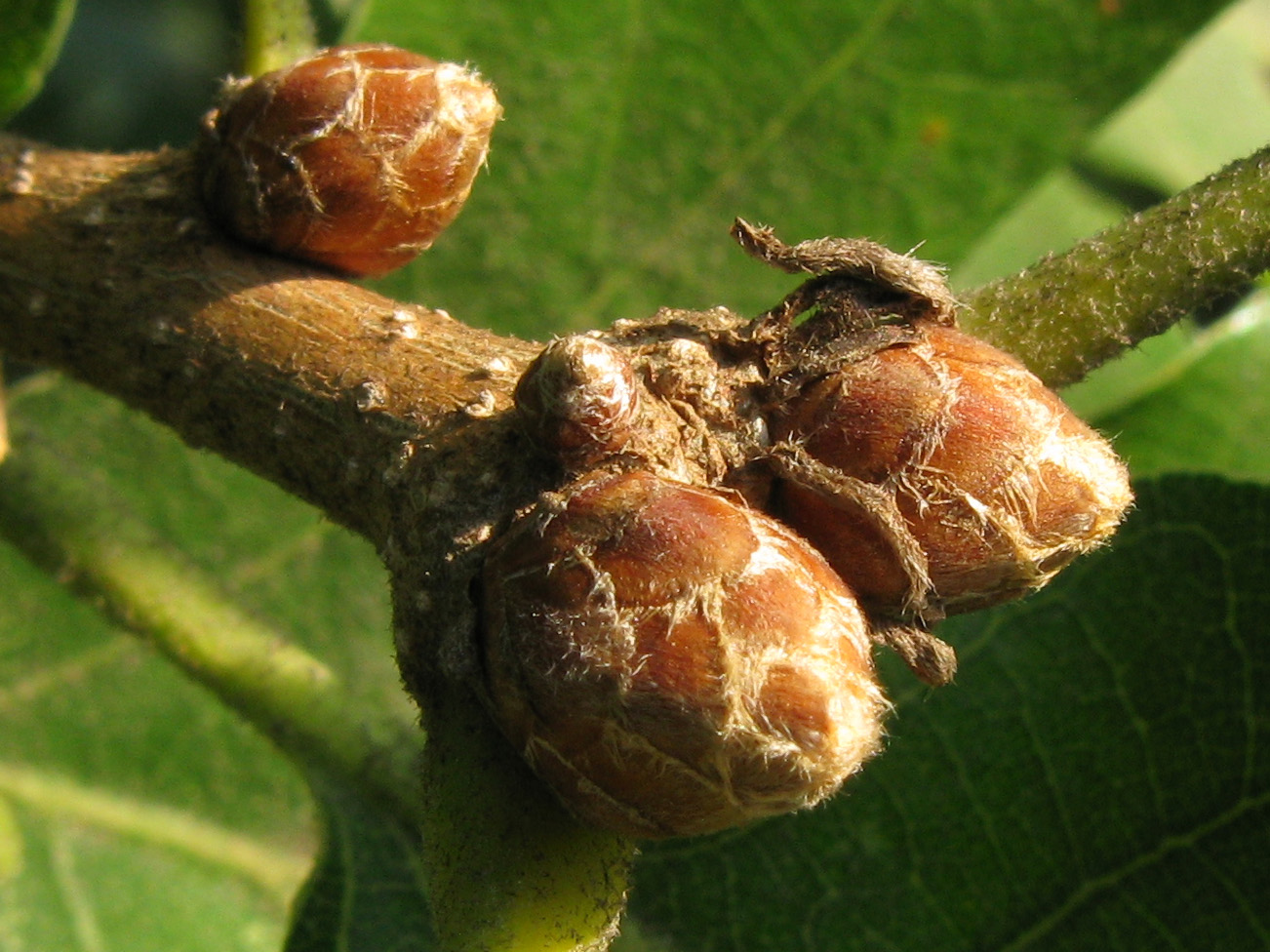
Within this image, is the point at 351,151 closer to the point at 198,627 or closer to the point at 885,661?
the point at 198,627

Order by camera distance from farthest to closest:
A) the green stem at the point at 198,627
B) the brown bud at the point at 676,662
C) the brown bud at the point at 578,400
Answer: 1. the green stem at the point at 198,627
2. the brown bud at the point at 578,400
3. the brown bud at the point at 676,662

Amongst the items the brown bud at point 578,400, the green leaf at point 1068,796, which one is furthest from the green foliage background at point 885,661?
the brown bud at point 578,400

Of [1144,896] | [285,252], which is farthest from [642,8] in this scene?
[1144,896]

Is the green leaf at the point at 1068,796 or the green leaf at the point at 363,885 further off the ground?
the green leaf at the point at 1068,796

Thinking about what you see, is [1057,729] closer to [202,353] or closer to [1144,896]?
[1144,896]

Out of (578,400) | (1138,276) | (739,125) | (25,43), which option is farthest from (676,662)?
(739,125)

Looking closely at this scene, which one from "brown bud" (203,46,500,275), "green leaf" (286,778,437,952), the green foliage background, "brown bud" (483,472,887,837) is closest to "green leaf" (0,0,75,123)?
the green foliage background

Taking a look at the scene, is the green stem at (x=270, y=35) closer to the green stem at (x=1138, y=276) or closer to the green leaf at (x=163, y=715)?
the green stem at (x=1138, y=276)
